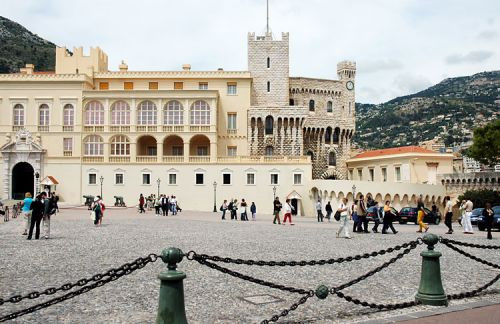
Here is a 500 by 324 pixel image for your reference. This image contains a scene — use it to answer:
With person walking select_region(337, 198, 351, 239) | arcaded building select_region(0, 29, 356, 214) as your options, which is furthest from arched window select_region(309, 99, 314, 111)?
person walking select_region(337, 198, 351, 239)

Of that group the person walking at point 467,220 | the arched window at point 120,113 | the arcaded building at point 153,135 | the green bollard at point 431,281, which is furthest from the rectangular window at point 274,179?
the green bollard at point 431,281

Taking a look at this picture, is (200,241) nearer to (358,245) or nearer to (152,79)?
(358,245)

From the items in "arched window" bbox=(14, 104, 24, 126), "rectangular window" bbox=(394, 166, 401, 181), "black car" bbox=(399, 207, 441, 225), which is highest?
"arched window" bbox=(14, 104, 24, 126)

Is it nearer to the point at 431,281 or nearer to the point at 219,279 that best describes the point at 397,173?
the point at 219,279

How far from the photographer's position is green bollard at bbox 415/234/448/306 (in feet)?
25.2

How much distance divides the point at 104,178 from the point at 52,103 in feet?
31.2

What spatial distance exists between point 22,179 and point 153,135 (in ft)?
45.4

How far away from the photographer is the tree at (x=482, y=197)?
5034cm

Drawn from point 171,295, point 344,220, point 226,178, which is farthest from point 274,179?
point 171,295

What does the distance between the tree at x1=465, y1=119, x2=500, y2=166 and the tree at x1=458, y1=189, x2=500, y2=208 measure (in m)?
5.74

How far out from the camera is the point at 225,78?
55531 millimetres

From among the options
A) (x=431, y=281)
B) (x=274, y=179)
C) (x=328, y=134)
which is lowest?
(x=431, y=281)

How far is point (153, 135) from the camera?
2026 inches

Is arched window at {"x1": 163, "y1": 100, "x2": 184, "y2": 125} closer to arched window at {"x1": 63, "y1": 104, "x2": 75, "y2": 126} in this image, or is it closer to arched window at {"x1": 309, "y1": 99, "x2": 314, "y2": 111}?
arched window at {"x1": 63, "y1": 104, "x2": 75, "y2": 126}
